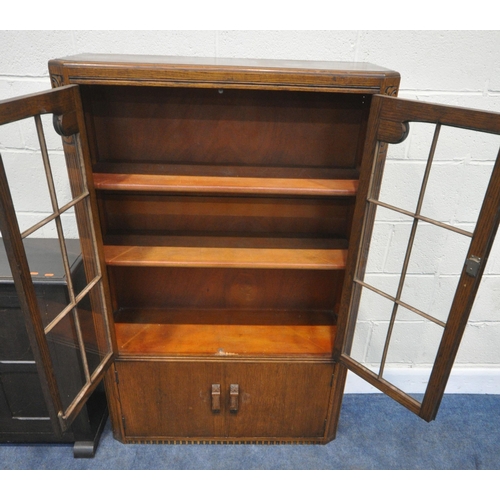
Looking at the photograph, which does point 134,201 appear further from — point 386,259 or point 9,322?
point 386,259

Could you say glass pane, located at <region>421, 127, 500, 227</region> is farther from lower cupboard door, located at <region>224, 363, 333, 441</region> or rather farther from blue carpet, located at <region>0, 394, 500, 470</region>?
blue carpet, located at <region>0, 394, 500, 470</region>

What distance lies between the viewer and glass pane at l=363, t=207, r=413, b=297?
149cm

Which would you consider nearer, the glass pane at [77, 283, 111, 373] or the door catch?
the door catch

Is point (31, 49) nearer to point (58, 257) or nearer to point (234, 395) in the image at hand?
point (58, 257)

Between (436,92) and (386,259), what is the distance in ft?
1.97

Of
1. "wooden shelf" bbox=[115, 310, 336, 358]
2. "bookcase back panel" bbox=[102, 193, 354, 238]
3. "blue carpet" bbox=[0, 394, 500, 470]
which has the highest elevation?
"bookcase back panel" bbox=[102, 193, 354, 238]

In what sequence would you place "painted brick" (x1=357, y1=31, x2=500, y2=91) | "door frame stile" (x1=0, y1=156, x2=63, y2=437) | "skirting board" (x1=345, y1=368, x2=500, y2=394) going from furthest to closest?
"skirting board" (x1=345, y1=368, x2=500, y2=394) < "painted brick" (x1=357, y1=31, x2=500, y2=91) < "door frame stile" (x1=0, y1=156, x2=63, y2=437)

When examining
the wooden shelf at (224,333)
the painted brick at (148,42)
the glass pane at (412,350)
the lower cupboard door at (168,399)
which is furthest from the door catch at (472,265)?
the painted brick at (148,42)

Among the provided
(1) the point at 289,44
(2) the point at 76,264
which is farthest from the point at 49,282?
(1) the point at 289,44

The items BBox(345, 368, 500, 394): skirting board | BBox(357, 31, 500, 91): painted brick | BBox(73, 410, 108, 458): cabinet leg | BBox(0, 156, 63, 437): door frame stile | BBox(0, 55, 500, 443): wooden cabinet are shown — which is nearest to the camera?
BBox(0, 156, 63, 437): door frame stile

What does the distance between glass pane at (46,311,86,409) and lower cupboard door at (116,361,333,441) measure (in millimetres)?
142


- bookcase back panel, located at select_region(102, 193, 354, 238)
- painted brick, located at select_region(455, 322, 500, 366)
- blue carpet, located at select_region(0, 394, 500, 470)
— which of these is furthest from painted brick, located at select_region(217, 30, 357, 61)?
blue carpet, located at select_region(0, 394, 500, 470)

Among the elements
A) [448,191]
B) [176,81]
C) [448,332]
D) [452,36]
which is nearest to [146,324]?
[176,81]

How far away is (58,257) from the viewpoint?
1.30 m
